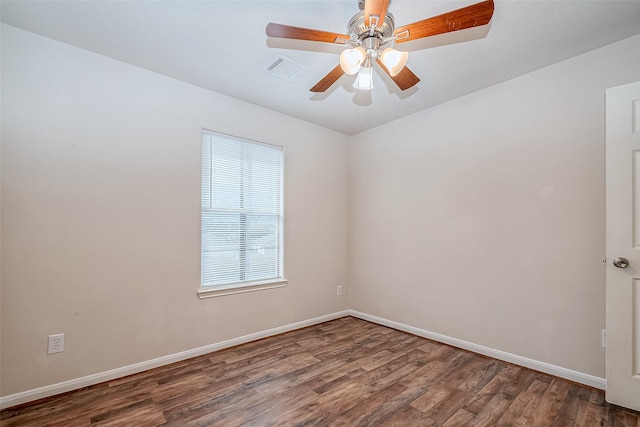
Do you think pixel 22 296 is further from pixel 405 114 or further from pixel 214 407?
pixel 405 114

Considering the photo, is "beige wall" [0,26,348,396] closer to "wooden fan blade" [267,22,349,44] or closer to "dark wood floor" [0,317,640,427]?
"dark wood floor" [0,317,640,427]

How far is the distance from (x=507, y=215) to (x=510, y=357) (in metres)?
1.30

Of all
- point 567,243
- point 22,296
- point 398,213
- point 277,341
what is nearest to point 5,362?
point 22,296

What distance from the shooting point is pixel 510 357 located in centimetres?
271

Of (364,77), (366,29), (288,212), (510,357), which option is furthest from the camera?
(288,212)

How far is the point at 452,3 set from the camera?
1.86 meters

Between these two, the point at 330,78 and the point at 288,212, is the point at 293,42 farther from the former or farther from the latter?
the point at 288,212

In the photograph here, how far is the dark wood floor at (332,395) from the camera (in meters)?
1.93

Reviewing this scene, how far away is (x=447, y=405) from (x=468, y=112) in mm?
2678

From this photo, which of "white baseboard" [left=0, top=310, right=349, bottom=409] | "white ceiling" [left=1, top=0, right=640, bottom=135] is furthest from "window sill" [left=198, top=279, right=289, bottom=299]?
"white ceiling" [left=1, top=0, right=640, bottom=135]

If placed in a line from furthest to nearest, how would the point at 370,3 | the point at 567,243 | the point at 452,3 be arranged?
1. the point at 567,243
2. the point at 452,3
3. the point at 370,3

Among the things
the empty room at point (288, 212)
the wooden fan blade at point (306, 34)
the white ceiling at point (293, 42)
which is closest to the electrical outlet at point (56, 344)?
the empty room at point (288, 212)

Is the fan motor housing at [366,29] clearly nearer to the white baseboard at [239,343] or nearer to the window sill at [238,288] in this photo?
the window sill at [238,288]

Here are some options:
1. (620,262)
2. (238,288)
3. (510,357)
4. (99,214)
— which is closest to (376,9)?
(620,262)
